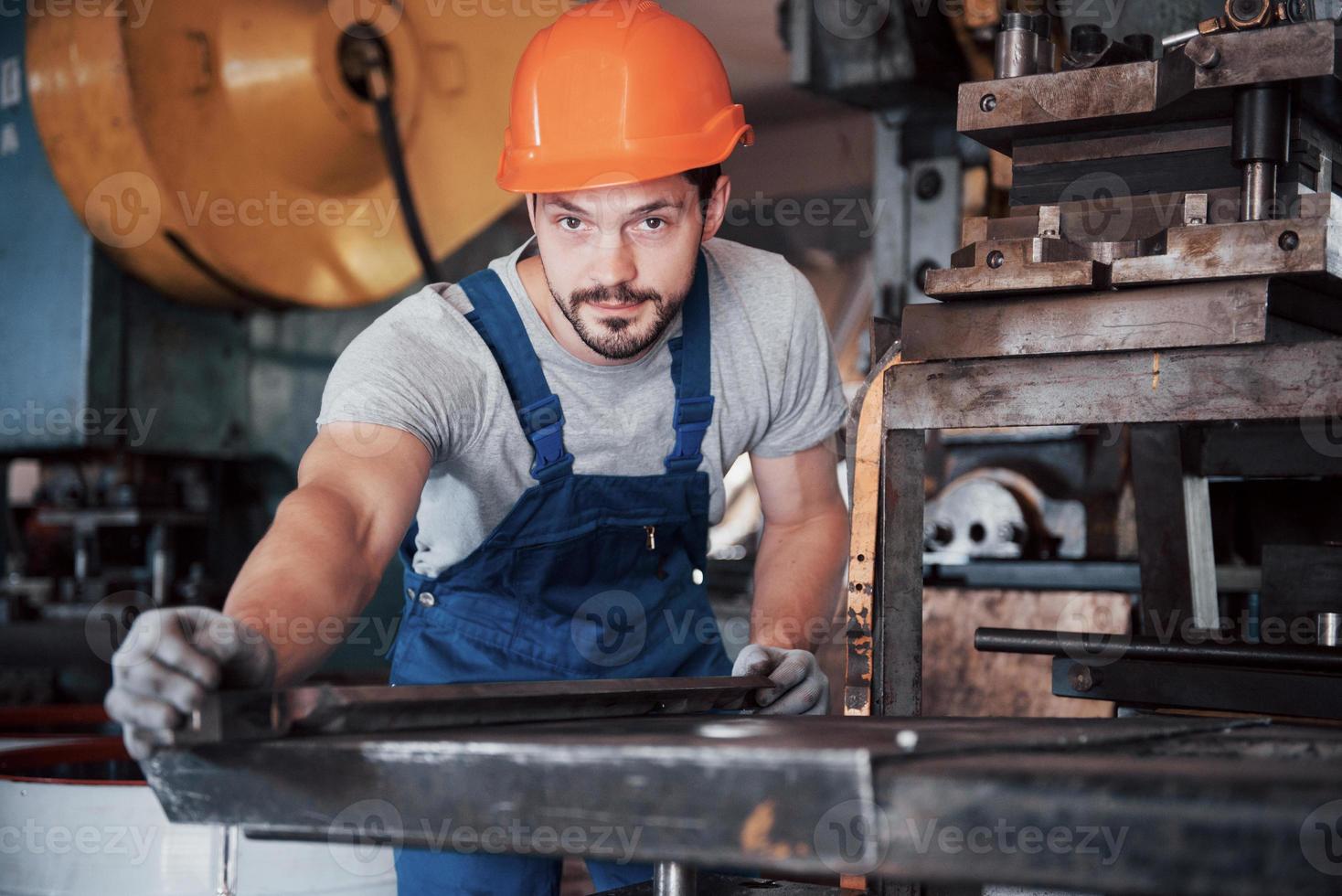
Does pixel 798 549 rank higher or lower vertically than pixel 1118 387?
lower

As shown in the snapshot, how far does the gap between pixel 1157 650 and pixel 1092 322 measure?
0.41m

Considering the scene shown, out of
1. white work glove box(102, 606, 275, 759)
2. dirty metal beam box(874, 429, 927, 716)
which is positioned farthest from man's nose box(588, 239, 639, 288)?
white work glove box(102, 606, 275, 759)

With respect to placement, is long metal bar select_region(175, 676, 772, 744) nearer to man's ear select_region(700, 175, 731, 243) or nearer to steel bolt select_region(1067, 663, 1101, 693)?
steel bolt select_region(1067, 663, 1101, 693)

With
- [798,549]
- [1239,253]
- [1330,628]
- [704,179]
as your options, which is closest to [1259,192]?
[1239,253]

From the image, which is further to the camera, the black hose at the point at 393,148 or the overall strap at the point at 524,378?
the black hose at the point at 393,148

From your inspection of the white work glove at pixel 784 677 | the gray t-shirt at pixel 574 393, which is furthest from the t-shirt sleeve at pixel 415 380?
the white work glove at pixel 784 677

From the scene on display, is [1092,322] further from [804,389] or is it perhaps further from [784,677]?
[804,389]

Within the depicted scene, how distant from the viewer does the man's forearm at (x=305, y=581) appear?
3.75ft

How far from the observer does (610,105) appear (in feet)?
5.30

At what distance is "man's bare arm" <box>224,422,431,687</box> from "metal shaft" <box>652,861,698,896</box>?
34 centimetres

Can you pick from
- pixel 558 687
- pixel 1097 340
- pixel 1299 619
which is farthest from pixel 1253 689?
pixel 558 687

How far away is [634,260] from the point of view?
162cm

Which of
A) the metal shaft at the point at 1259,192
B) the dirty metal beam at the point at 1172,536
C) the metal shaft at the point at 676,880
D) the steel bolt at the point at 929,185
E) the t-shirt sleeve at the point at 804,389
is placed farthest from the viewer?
the steel bolt at the point at 929,185

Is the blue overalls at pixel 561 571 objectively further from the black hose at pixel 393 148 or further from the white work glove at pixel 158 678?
the black hose at pixel 393 148
